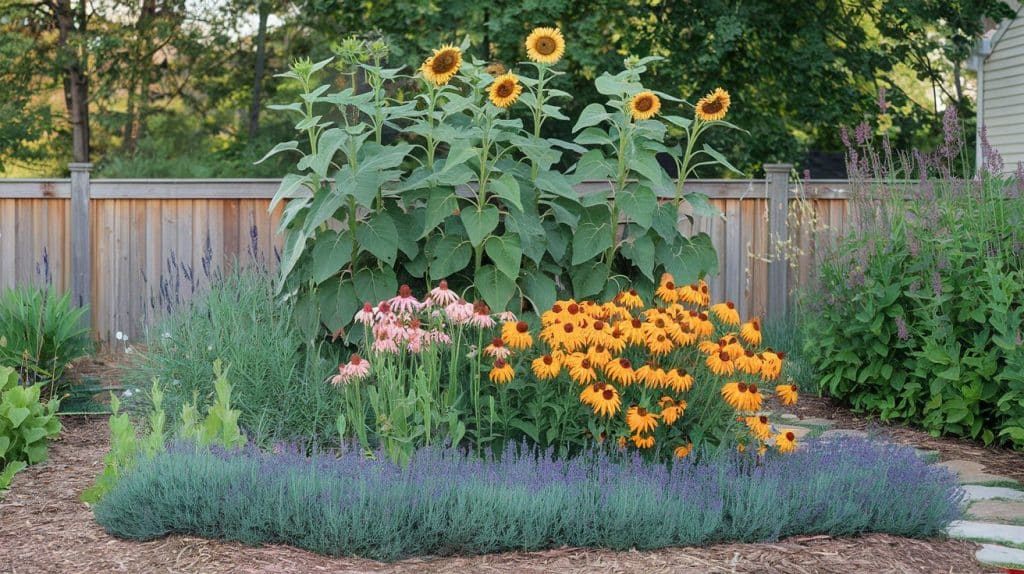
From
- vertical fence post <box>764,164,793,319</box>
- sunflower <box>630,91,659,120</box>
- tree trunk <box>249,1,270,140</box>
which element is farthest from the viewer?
tree trunk <box>249,1,270,140</box>

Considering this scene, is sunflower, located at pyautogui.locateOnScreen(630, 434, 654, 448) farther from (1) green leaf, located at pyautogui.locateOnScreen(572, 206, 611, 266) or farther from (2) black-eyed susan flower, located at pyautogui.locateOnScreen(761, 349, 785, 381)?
(1) green leaf, located at pyautogui.locateOnScreen(572, 206, 611, 266)

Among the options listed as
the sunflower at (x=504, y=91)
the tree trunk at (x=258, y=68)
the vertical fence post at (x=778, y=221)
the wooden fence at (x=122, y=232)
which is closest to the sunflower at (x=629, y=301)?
the sunflower at (x=504, y=91)

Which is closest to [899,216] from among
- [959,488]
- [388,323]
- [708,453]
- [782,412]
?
[782,412]

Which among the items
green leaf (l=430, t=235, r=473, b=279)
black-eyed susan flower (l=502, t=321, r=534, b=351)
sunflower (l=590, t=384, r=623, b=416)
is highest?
green leaf (l=430, t=235, r=473, b=279)

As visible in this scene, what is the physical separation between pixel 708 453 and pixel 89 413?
3.13m

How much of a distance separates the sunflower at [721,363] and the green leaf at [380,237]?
138 cm

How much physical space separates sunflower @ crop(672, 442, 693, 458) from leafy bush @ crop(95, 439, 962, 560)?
21 cm

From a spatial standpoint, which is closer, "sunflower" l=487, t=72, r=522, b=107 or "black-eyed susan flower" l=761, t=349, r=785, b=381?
"black-eyed susan flower" l=761, t=349, r=785, b=381

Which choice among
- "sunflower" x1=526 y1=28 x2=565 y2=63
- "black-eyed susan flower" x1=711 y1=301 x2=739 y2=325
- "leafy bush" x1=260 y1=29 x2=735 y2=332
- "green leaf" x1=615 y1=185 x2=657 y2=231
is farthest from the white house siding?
"black-eyed susan flower" x1=711 y1=301 x2=739 y2=325

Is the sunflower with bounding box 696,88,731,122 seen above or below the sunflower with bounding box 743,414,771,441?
above

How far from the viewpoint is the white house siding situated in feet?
42.5

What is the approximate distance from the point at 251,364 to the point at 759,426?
217cm

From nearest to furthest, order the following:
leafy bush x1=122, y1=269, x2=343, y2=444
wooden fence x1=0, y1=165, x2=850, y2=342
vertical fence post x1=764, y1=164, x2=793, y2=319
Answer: leafy bush x1=122, y1=269, x2=343, y2=444 < wooden fence x1=0, y1=165, x2=850, y2=342 < vertical fence post x1=764, y1=164, x2=793, y2=319

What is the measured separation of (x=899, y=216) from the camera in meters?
5.30
